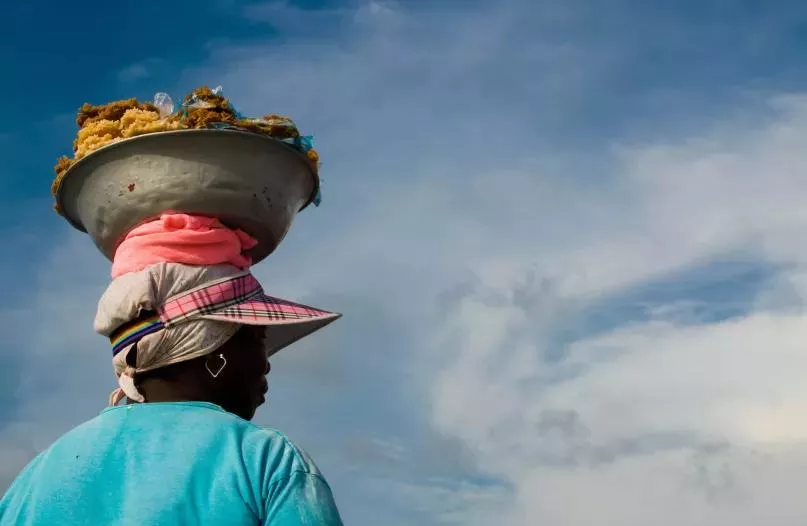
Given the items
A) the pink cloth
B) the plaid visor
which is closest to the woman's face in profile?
the plaid visor

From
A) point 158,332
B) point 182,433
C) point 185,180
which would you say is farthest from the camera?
point 185,180

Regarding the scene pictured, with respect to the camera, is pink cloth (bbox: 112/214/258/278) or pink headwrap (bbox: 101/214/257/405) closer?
pink headwrap (bbox: 101/214/257/405)

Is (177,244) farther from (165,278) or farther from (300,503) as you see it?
(300,503)

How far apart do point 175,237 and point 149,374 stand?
56 centimetres

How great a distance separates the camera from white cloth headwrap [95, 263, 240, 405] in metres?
3.82

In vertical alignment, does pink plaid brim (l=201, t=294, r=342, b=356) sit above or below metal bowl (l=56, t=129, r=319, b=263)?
below

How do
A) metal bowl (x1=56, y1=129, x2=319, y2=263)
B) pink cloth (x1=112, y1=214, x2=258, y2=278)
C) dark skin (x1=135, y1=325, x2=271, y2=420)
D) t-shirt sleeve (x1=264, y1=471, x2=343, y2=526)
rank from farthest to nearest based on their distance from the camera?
1. metal bowl (x1=56, y1=129, x2=319, y2=263)
2. pink cloth (x1=112, y1=214, x2=258, y2=278)
3. dark skin (x1=135, y1=325, x2=271, y2=420)
4. t-shirt sleeve (x1=264, y1=471, x2=343, y2=526)

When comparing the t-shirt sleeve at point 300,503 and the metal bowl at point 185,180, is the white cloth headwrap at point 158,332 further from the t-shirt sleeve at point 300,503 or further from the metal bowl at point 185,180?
the t-shirt sleeve at point 300,503

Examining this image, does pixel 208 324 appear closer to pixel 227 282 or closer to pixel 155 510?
pixel 227 282

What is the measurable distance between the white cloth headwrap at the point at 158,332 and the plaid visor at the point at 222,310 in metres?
0.03

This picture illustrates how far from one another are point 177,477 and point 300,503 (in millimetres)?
433

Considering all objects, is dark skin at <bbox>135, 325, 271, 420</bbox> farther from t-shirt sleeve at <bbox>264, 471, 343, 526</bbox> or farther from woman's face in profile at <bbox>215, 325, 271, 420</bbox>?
t-shirt sleeve at <bbox>264, 471, 343, 526</bbox>

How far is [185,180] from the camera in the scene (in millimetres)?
4125

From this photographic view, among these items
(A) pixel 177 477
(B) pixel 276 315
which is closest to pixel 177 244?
(B) pixel 276 315
